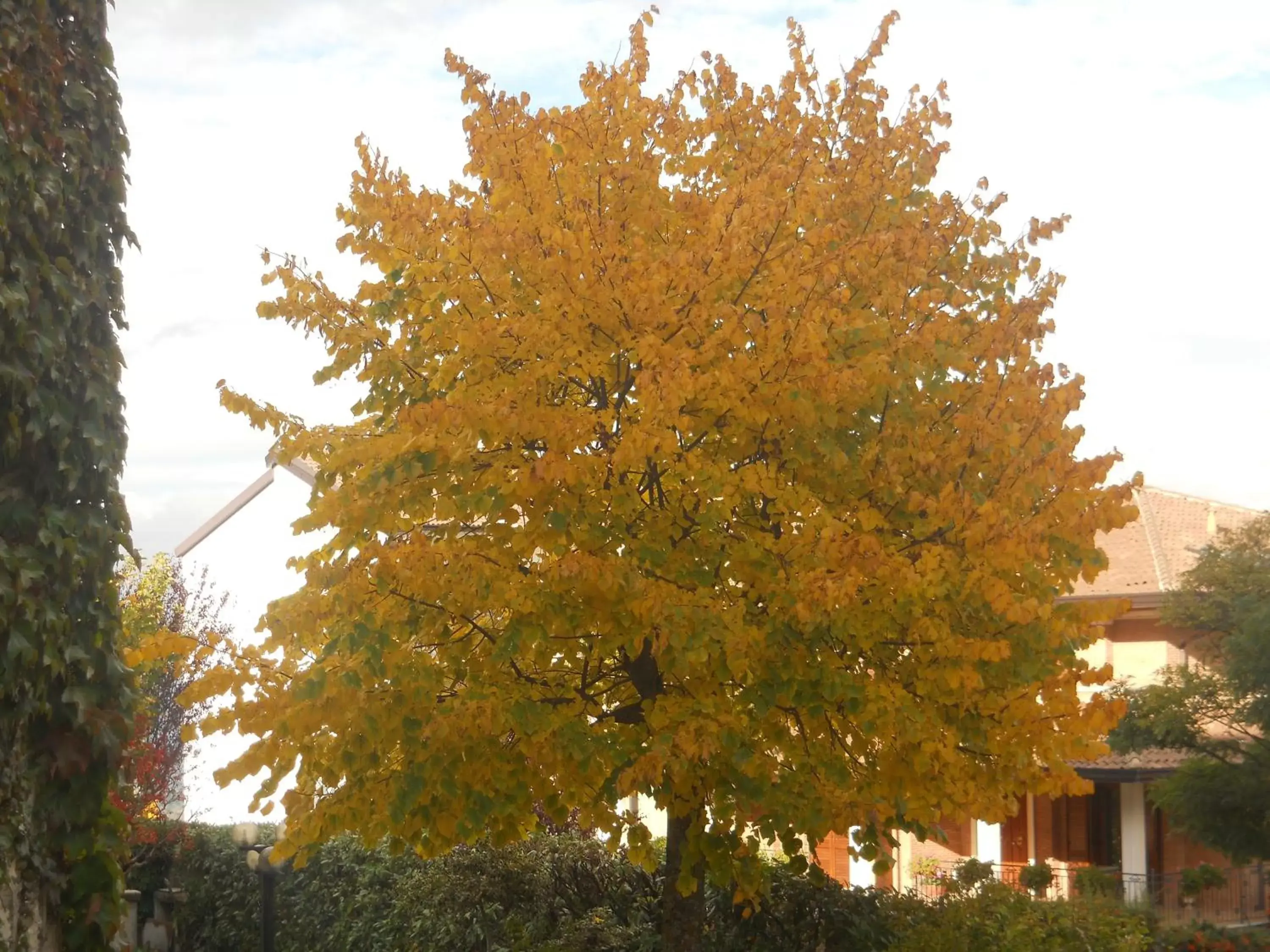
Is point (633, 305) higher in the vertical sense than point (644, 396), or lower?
higher

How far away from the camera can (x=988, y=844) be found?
2738 centimetres

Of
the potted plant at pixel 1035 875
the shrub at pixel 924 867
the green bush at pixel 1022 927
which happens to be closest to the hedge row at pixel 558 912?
the green bush at pixel 1022 927

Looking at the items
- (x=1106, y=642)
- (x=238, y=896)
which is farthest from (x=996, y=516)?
Answer: (x=1106, y=642)

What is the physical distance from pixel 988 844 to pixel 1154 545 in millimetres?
7079

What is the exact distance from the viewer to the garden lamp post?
49.6ft

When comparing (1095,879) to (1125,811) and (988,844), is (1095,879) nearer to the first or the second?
(1125,811)

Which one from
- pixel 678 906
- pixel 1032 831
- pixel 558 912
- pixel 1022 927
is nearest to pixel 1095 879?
pixel 1032 831

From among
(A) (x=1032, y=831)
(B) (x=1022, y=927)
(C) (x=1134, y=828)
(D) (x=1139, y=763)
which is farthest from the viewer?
(A) (x=1032, y=831)

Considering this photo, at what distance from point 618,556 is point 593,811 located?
224 cm

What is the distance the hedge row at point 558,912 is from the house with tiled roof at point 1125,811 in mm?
10784

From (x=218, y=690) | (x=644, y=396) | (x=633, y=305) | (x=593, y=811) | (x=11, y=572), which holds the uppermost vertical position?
(x=633, y=305)

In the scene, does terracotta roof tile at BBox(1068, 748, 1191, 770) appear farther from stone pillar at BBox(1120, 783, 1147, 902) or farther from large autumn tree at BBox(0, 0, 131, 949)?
large autumn tree at BBox(0, 0, 131, 949)

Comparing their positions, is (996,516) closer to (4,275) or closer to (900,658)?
(900,658)

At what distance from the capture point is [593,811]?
9836mm
